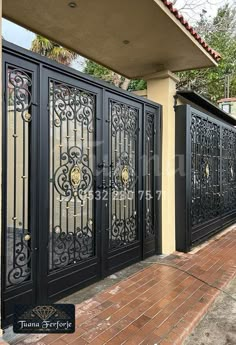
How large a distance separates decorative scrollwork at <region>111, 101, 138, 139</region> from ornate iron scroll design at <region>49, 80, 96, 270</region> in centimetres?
43

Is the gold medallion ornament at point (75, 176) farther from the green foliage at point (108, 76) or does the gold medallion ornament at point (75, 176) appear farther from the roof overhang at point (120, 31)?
the green foliage at point (108, 76)

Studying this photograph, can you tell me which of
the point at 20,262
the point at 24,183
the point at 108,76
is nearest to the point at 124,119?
the point at 24,183

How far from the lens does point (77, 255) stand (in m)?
3.37

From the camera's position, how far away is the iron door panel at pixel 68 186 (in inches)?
116

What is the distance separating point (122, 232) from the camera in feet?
13.4

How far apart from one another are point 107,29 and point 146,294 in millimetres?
3176

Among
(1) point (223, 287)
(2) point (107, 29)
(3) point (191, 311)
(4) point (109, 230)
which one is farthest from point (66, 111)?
(1) point (223, 287)

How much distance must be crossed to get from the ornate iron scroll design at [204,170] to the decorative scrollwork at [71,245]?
7.67ft

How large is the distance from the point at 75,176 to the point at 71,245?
0.75 metres

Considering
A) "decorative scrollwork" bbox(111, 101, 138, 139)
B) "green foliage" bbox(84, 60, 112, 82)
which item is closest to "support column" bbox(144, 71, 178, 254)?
"decorative scrollwork" bbox(111, 101, 138, 139)

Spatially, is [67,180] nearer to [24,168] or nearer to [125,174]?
[24,168]

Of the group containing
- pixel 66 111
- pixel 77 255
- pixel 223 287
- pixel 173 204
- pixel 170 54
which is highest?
pixel 170 54

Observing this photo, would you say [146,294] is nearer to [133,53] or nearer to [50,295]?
[50,295]

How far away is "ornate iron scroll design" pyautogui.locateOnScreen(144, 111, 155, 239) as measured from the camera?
4.59 metres
